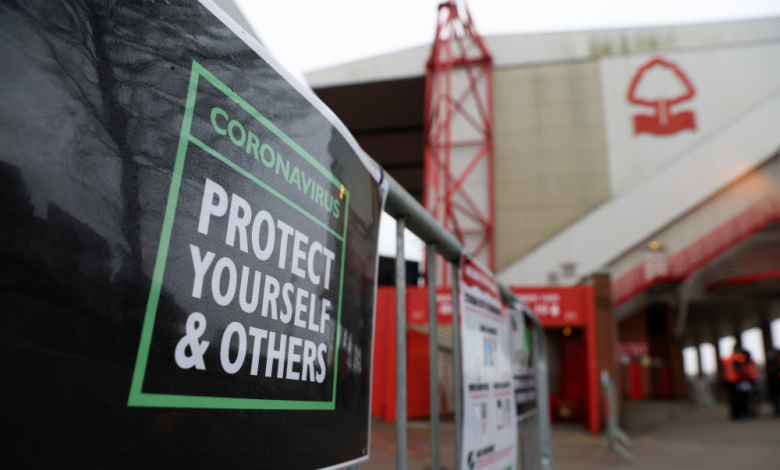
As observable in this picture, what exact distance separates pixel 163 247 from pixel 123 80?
0.22 meters

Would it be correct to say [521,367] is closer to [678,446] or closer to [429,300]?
[429,300]

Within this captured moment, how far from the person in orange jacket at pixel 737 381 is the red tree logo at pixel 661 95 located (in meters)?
8.81

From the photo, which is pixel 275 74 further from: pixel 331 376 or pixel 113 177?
pixel 331 376

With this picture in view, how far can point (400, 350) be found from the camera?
1.61 m

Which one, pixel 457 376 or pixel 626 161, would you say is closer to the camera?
pixel 457 376

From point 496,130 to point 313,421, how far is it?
18489 mm

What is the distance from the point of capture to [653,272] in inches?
627

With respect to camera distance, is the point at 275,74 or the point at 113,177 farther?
the point at 275,74

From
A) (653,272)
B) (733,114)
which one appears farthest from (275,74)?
(733,114)

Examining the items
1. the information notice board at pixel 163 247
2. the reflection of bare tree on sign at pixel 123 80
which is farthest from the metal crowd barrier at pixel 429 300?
the reflection of bare tree on sign at pixel 123 80

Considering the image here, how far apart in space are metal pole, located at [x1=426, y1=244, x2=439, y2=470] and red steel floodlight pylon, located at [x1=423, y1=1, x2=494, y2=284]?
15768mm

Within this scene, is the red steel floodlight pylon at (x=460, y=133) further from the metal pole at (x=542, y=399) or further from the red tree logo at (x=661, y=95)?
the metal pole at (x=542, y=399)

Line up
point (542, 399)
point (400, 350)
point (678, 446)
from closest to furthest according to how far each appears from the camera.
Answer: point (400, 350), point (542, 399), point (678, 446)

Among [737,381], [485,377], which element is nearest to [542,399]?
[485,377]
